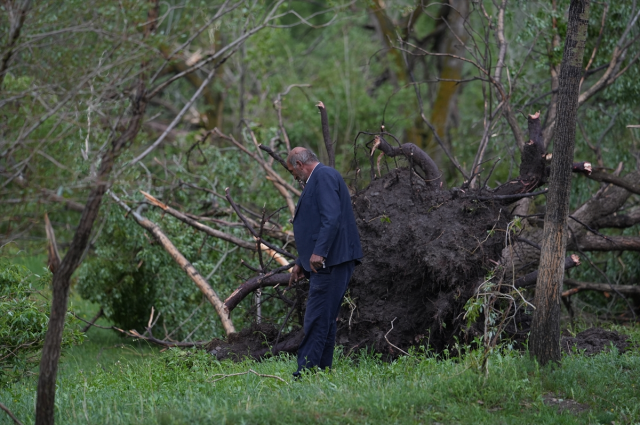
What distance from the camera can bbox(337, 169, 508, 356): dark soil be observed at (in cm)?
688

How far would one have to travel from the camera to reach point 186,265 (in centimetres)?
923

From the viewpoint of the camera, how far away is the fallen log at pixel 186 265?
842cm

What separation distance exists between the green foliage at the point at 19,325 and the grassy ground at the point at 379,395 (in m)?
0.28

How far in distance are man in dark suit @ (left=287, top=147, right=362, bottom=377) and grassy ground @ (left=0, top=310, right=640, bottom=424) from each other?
407mm

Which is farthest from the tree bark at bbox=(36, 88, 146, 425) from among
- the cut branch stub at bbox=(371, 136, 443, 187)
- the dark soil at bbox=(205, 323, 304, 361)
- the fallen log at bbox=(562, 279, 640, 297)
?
the fallen log at bbox=(562, 279, 640, 297)

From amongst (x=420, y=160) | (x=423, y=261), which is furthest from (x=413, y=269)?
(x=420, y=160)

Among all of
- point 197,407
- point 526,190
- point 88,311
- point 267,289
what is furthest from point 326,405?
point 88,311

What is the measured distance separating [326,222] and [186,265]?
3.96m

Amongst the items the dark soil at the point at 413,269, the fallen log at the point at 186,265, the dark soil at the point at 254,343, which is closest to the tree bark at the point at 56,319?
the dark soil at the point at 254,343

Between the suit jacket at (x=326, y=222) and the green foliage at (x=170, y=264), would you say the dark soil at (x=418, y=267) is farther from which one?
the green foliage at (x=170, y=264)

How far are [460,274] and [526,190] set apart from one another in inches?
60.5

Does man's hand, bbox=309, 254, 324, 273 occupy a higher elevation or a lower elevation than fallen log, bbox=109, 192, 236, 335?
higher

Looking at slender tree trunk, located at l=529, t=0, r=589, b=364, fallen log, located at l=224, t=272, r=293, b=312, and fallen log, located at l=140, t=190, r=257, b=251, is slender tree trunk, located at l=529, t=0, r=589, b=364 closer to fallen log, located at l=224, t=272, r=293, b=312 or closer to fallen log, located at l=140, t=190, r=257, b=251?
fallen log, located at l=224, t=272, r=293, b=312

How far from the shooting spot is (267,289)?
377 inches
